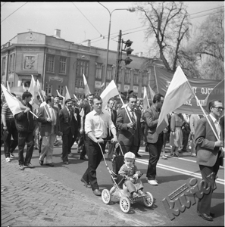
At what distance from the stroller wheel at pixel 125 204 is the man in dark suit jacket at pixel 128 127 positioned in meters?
1.77

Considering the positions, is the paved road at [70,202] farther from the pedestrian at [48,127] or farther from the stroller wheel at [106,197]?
the pedestrian at [48,127]

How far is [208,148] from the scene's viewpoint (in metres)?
4.39

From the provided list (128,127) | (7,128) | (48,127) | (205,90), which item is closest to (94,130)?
(128,127)

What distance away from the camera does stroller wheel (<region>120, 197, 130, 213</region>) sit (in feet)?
15.5

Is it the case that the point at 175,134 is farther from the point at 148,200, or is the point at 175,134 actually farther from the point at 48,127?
the point at 148,200

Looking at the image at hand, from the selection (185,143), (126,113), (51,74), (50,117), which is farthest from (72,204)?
(51,74)

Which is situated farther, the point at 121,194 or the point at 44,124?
the point at 44,124

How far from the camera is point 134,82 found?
Result: 22766mm

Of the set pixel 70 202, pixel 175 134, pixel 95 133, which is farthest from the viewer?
pixel 175 134

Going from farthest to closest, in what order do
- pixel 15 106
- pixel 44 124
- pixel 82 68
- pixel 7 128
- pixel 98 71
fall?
1. pixel 82 68
2. pixel 98 71
3. pixel 7 128
4. pixel 44 124
5. pixel 15 106

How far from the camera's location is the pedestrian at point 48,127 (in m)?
8.03

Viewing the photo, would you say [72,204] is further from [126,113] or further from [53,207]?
[126,113]

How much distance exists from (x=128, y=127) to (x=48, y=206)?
2331mm

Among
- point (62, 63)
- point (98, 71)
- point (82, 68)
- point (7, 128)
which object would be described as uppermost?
point (82, 68)
